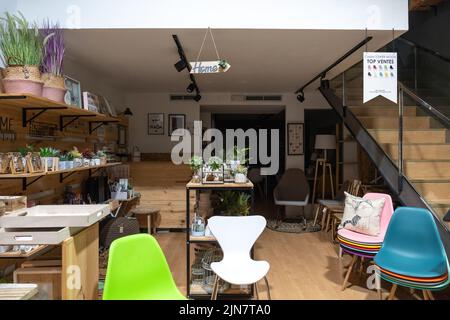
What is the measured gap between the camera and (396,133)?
12.4 feet

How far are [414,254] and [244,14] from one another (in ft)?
8.74

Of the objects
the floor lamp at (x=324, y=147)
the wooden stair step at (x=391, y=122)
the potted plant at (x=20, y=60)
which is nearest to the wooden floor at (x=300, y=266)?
the floor lamp at (x=324, y=147)

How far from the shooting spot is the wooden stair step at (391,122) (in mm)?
3822

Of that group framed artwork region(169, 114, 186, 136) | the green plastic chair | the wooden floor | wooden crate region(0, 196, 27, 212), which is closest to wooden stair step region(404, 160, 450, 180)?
the wooden floor

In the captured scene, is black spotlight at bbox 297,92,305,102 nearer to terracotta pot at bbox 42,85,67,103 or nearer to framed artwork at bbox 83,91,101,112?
framed artwork at bbox 83,91,101,112

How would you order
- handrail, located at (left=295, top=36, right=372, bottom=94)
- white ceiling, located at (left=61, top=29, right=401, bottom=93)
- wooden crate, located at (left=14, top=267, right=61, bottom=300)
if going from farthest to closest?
handrail, located at (left=295, top=36, right=372, bottom=94), white ceiling, located at (left=61, top=29, right=401, bottom=93), wooden crate, located at (left=14, top=267, right=61, bottom=300)

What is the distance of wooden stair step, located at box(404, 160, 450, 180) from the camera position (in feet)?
11.3

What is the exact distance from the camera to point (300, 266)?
3.83m

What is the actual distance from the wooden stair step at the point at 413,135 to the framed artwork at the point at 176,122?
12.5ft

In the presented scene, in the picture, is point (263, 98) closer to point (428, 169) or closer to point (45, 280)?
point (428, 169)

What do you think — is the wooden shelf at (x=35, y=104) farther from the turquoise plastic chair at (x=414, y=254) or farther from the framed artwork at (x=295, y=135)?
the framed artwork at (x=295, y=135)

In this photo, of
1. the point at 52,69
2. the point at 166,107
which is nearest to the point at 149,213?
the point at 166,107

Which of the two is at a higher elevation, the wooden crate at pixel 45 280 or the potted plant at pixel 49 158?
the potted plant at pixel 49 158

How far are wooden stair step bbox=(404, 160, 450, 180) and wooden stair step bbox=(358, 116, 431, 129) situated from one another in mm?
503
